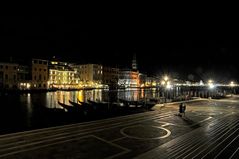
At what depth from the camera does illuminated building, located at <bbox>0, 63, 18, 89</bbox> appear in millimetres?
68062

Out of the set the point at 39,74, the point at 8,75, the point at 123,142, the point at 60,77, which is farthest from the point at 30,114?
the point at 60,77

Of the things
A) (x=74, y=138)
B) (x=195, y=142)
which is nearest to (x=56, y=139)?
(x=74, y=138)

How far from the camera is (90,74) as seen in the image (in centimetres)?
10662

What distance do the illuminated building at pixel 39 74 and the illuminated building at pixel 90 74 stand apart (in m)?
25.0

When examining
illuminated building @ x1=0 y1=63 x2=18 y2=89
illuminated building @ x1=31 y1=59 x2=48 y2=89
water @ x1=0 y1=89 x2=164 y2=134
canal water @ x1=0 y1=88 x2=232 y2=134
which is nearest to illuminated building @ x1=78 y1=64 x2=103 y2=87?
illuminated building @ x1=31 y1=59 x2=48 y2=89

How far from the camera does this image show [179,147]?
971 centimetres

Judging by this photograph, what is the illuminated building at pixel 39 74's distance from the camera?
78188 millimetres

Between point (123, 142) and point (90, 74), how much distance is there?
97572 mm

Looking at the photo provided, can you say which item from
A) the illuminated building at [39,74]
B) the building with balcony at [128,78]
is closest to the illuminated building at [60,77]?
the illuminated building at [39,74]

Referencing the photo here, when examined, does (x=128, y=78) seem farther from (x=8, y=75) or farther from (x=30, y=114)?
(x=30, y=114)

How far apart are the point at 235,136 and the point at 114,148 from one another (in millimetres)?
7227

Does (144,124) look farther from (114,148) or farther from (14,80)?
(14,80)

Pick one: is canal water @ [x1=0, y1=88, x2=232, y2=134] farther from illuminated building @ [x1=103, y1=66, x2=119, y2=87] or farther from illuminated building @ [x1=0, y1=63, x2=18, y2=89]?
illuminated building @ [x1=103, y1=66, x2=119, y2=87]

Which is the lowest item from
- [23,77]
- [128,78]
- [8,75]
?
[23,77]
